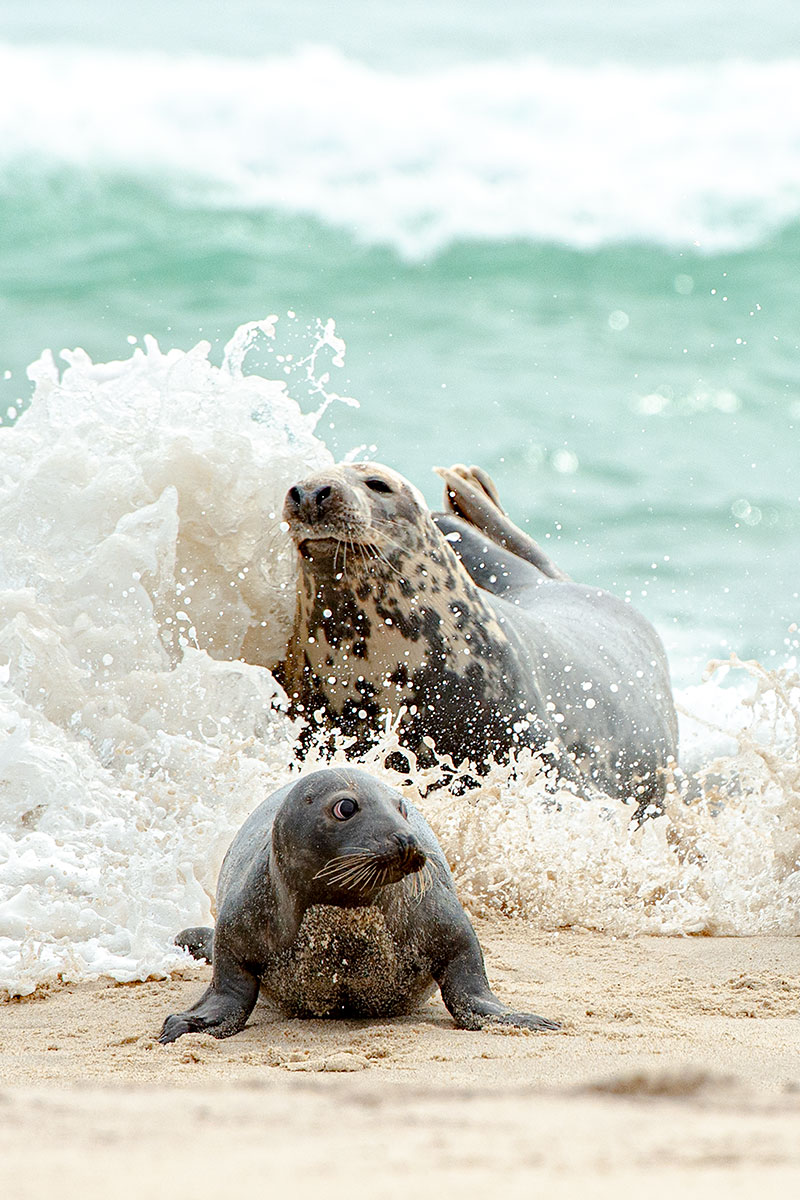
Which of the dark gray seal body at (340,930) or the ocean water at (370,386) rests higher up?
the ocean water at (370,386)

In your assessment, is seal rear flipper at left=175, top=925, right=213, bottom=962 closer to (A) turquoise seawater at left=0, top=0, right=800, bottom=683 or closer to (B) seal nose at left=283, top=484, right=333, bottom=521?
(B) seal nose at left=283, top=484, right=333, bottom=521

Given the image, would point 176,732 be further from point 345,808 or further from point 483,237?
point 483,237

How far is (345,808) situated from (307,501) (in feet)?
6.63

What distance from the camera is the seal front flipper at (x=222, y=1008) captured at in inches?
124

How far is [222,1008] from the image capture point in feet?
10.6

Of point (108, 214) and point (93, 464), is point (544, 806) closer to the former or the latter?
point (93, 464)

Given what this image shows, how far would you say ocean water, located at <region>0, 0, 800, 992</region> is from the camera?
4.59 meters

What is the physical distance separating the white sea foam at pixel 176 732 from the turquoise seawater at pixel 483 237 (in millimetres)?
5635

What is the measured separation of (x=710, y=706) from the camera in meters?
9.24

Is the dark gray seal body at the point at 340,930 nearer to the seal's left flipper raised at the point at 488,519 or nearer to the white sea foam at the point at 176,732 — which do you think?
the white sea foam at the point at 176,732

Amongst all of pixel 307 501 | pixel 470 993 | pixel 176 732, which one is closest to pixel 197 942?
pixel 470 993

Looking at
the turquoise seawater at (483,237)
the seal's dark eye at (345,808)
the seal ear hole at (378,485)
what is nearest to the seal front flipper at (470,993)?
the seal's dark eye at (345,808)

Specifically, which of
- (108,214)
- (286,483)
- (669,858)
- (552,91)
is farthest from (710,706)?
(552,91)

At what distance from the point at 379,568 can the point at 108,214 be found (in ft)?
35.7
